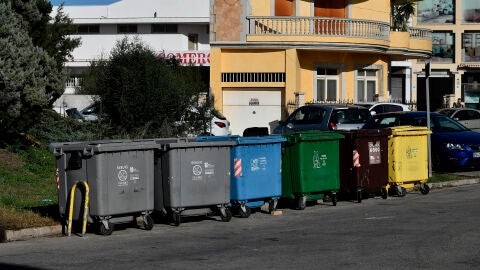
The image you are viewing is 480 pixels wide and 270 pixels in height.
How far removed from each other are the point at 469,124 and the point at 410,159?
1553 centimetres

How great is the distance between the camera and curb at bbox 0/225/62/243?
12.7 m

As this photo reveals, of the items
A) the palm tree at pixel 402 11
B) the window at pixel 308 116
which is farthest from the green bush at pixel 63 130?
the palm tree at pixel 402 11

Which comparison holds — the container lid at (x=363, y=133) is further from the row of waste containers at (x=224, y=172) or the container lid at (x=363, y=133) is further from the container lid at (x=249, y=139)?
the container lid at (x=249, y=139)

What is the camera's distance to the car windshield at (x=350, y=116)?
25.8m

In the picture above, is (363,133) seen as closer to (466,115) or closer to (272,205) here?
(272,205)

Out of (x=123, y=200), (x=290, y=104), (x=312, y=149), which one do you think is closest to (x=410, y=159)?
(x=312, y=149)

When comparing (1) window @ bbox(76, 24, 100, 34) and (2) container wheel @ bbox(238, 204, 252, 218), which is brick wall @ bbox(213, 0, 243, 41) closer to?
(1) window @ bbox(76, 24, 100, 34)

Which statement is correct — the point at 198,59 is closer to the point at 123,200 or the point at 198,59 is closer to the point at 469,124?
the point at 469,124

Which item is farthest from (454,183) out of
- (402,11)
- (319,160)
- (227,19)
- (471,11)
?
(471,11)

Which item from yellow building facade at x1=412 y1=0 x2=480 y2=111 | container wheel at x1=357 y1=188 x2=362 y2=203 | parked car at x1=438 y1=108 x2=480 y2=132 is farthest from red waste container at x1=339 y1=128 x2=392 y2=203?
yellow building facade at x1=412 y1=0 x2=480 y2=111

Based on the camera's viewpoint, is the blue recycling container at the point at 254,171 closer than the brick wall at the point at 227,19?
Yes

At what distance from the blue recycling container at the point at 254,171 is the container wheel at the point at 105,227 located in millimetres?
2437

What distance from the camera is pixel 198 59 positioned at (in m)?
50.8

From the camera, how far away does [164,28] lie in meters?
56.4
